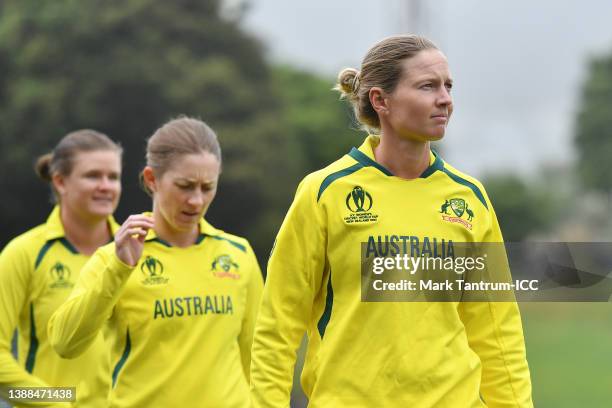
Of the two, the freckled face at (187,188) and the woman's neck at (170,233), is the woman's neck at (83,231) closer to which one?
the woman's neck at (170,233)

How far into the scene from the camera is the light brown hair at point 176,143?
5676 mm

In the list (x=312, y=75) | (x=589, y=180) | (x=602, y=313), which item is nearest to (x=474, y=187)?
(x=602, y=313)

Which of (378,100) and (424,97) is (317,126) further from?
(424,97)

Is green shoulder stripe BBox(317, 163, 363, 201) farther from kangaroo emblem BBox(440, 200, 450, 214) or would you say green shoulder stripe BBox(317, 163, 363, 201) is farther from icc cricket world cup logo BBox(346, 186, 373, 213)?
kangaroo emblem BBox(440, 200, 450, 214)

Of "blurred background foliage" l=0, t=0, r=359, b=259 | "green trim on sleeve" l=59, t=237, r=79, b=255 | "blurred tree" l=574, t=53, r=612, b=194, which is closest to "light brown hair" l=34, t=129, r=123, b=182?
"green trim on sleeve" l=59, t=237, r=79, b=255

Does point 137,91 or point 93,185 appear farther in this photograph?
point 137,91

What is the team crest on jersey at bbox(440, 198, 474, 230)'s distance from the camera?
4.62 meters

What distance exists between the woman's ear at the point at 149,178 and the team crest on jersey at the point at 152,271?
1.27ft

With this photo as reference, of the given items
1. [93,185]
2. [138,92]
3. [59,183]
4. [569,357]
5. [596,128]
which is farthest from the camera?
[596,128]

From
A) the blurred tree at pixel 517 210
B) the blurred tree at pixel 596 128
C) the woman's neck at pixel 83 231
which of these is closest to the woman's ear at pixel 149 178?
the woman's neck at pixel 83 231

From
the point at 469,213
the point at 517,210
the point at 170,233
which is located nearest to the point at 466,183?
the point at 469,213

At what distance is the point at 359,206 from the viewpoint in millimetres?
4547

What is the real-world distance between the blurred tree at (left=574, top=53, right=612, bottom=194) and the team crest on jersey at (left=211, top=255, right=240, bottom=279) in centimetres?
8367

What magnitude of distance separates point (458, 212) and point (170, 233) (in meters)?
1.78
